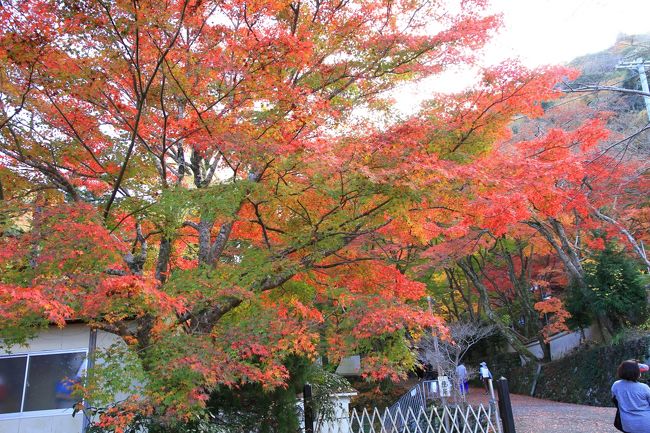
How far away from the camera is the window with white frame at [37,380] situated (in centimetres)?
923

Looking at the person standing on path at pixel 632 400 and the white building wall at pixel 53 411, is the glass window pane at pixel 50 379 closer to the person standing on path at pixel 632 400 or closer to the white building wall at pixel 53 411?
the white building wall at pixel 53 411

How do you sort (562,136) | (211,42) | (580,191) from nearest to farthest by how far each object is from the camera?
(211,42), (562,136), (580,191)

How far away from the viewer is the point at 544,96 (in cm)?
814

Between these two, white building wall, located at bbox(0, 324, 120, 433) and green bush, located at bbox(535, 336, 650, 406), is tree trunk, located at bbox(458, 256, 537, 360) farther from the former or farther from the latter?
white building wall, located at bbox(0, 324, 120, 433)

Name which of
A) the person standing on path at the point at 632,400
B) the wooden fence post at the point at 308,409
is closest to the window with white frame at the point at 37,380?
the wooden fence post at the point at 308,409

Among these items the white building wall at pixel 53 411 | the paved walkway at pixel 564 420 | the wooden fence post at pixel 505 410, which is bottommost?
the paved walkway at pixel 564 420

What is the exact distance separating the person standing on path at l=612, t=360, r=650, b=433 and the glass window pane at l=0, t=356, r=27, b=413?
9783mm

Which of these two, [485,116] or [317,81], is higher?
[317,81]

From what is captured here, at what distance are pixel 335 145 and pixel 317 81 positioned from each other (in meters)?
1.45

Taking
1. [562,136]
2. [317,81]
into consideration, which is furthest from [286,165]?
[562,136]

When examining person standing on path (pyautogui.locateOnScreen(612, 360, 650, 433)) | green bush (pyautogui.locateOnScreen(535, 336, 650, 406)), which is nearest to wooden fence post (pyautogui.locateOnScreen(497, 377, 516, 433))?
person standing on path (pyautogui.locateOnScreen(612, 360, 650, 433))

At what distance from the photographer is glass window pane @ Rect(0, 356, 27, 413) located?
30.2ft

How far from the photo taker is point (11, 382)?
9328 mm

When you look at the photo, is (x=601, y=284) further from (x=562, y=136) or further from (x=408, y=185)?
(x=408, y=185)
